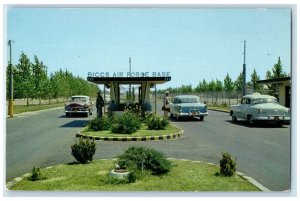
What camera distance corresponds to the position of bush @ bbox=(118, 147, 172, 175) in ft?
26.8

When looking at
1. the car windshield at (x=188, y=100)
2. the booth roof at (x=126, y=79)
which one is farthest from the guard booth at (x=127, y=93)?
the car windshield at (x=188, y=100)

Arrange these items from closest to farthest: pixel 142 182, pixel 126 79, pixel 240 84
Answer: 1. pixel 142 182
2. pixel 126 79
3. pixel 240 84

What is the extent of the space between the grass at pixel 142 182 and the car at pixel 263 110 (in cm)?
1010

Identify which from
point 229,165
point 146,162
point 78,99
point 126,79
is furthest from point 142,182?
point 78,99

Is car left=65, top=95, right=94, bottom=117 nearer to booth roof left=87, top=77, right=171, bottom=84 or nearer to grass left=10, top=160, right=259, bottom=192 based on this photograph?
booth roof left=87, top=77, right=171, bottom=84

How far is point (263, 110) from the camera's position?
1806 centimetres

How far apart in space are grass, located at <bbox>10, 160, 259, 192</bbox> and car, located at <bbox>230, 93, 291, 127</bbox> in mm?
10097

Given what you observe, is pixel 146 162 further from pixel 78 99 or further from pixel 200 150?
pixel 78 99

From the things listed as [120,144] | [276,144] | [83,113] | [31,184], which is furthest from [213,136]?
[83,113]

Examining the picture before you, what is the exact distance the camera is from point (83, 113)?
27672 millimetres

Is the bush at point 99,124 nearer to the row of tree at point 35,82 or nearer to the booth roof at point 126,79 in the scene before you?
the booth roof at point 126,79

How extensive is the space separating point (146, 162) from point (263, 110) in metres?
11.3

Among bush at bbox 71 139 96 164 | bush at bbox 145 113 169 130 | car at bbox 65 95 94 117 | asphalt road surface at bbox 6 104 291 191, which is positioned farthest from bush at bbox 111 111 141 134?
car at bbox 65 95 94 117

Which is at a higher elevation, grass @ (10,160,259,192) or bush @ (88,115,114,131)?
bush @ (88,115,114,131)
